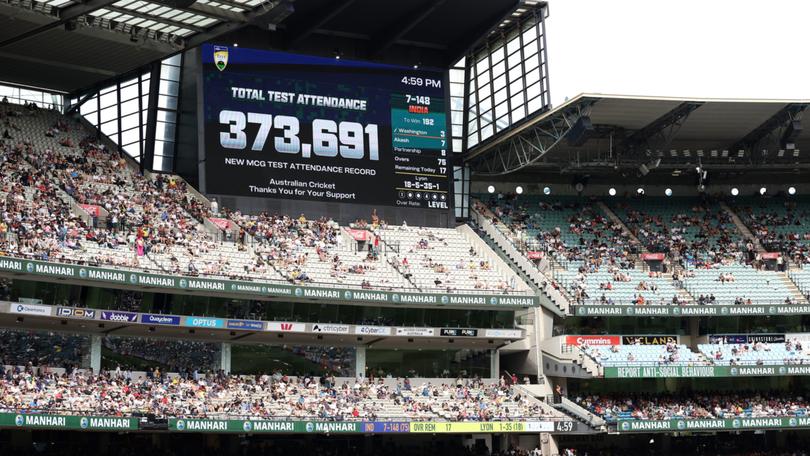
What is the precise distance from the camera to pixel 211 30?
52500mm

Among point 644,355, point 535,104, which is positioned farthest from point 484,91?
point 644,355

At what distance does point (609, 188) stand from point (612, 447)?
632 inches

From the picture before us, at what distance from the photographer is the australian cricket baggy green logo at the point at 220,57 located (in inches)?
2313

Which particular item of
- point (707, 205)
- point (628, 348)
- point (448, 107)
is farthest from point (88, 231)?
point (707, 205)

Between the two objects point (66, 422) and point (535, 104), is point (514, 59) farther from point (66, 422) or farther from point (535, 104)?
point (66, 422)

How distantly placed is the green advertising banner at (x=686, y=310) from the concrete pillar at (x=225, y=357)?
54.2ft

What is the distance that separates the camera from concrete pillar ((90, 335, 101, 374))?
163 ft

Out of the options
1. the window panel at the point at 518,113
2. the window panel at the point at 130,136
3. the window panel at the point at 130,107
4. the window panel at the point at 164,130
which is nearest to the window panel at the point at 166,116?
the window panel at the point at 164,130

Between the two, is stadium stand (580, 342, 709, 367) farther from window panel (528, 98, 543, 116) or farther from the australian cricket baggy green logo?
the australian cricket baggy green logo

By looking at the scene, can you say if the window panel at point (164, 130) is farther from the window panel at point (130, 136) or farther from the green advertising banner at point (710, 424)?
the green advertising banner at point (710, 424)

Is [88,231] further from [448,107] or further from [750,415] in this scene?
[750,415]

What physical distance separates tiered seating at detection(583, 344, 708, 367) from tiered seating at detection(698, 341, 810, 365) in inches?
39.6

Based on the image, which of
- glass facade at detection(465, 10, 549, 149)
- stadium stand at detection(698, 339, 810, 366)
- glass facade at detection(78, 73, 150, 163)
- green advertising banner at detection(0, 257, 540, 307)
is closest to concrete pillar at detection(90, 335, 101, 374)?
green advertising banner at detection(0, 257, 540, 307)

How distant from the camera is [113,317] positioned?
4884 centimetres
